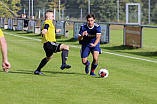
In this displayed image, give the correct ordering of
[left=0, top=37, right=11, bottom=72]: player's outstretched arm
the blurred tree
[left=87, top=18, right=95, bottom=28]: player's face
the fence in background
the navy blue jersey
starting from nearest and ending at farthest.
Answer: [left=0, top=37, right=11, bottom=72]: player's outstretched arm → [left=87, top=18, right=95, bottom=28]: player's face → the navy blue jersey → the fence in background → the blurred tree

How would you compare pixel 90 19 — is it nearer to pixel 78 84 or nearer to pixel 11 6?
pixel 78 84

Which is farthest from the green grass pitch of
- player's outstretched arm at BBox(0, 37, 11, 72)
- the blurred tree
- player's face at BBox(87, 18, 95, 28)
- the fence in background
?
the blurred tree

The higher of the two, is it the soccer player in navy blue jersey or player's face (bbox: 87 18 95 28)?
player's face (bbox: 87 18 95 28)

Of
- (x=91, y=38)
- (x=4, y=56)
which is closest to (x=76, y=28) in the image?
(x=91, y=38)

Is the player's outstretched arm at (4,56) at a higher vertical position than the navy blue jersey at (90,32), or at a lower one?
lower

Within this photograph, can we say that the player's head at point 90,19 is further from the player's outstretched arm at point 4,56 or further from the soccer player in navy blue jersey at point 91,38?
the player's outstretched arm at point 4,56

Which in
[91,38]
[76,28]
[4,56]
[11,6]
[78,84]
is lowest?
[78,84]

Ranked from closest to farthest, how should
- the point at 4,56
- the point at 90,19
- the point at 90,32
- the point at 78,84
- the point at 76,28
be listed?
the point at 4,56, the point at 78,84, the point at 90,19, the point at 90,32, the point at 76,28

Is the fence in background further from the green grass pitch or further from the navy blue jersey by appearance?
the navy blue jersey

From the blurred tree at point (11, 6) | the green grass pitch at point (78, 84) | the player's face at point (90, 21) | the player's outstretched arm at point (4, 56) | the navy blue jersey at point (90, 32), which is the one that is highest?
the blurred tree at point (11, 6)

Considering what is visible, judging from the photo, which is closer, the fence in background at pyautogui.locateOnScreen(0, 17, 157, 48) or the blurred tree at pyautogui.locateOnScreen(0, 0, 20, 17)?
the fence in background at pyautogui.locateOnScreen(0, 17, 157, 48)

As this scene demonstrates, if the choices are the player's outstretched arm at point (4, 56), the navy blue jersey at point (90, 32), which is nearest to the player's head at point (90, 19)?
the navy blue jersey at point (90, 32)

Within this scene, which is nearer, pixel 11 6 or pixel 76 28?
pixel 76 28

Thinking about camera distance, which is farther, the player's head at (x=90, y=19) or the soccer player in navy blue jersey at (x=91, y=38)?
the soccer player in navy blue jersey at (x=91, y=38)
